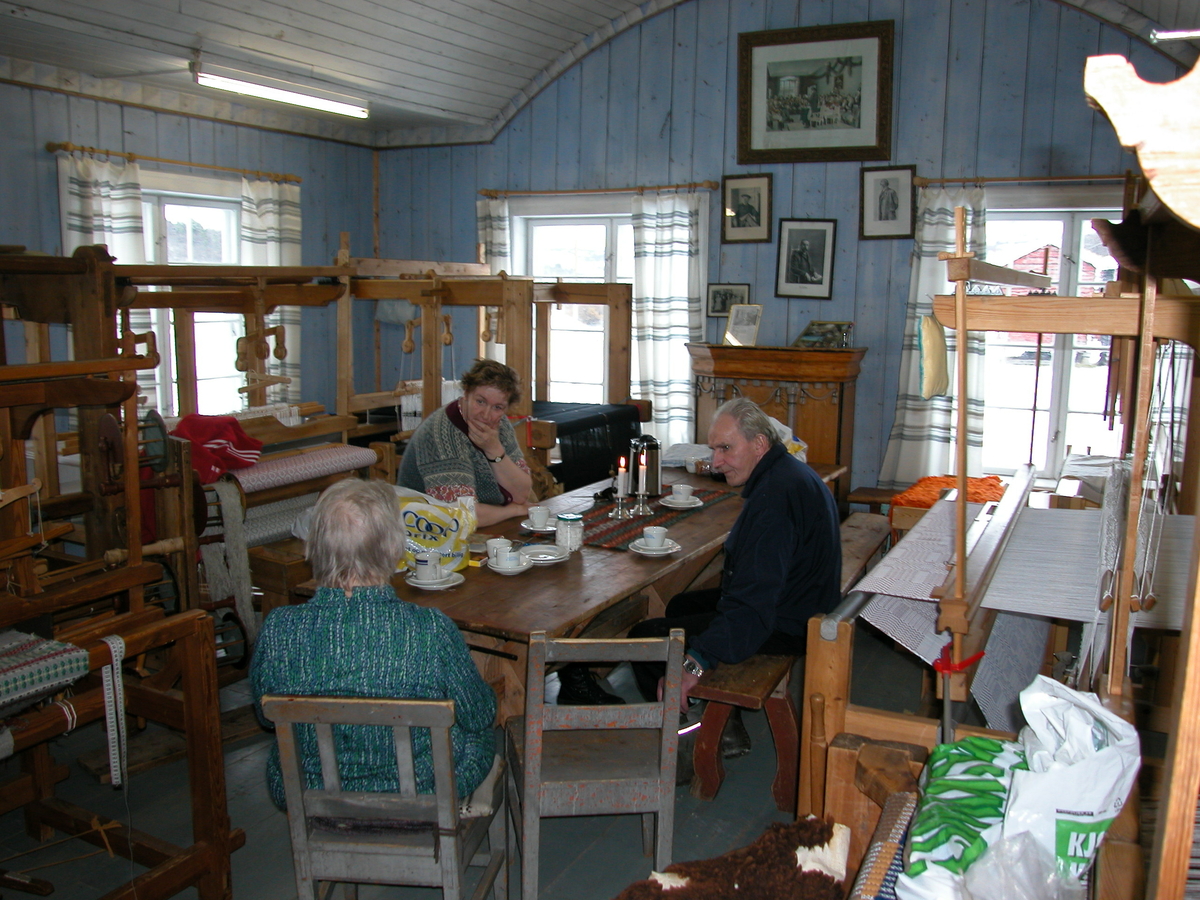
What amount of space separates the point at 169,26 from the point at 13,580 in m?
3.83

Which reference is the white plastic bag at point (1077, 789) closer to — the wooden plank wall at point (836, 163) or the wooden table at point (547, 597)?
the wooden table at point (547, 597)

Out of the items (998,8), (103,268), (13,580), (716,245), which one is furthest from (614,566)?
(998,8)

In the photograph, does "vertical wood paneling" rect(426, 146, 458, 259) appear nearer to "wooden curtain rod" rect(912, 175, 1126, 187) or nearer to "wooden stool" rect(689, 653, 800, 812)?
"wooden curtain rod" rect(912, 175, 1126, 187)

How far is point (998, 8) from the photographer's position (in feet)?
18.2

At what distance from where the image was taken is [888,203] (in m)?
5.93

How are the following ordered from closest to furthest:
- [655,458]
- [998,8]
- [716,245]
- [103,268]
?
[103,268], [655,458], [998,8], [716,245]

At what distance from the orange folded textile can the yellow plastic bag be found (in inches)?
103

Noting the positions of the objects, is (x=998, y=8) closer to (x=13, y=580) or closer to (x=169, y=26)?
(x=169, y=26)

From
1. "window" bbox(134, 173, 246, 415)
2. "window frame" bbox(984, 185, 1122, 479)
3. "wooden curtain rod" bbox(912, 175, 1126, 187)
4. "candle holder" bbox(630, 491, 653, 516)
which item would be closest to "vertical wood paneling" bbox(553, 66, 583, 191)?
"window" bbox(134, 173, 246, 415)

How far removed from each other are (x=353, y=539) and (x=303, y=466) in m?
2.23

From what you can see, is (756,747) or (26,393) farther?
(756,747)

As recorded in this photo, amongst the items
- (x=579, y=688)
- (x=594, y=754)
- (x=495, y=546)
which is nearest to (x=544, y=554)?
(x=495, y=546)

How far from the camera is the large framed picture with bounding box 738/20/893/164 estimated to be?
5.82m

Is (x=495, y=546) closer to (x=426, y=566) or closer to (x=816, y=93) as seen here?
(x=426, y=566)
